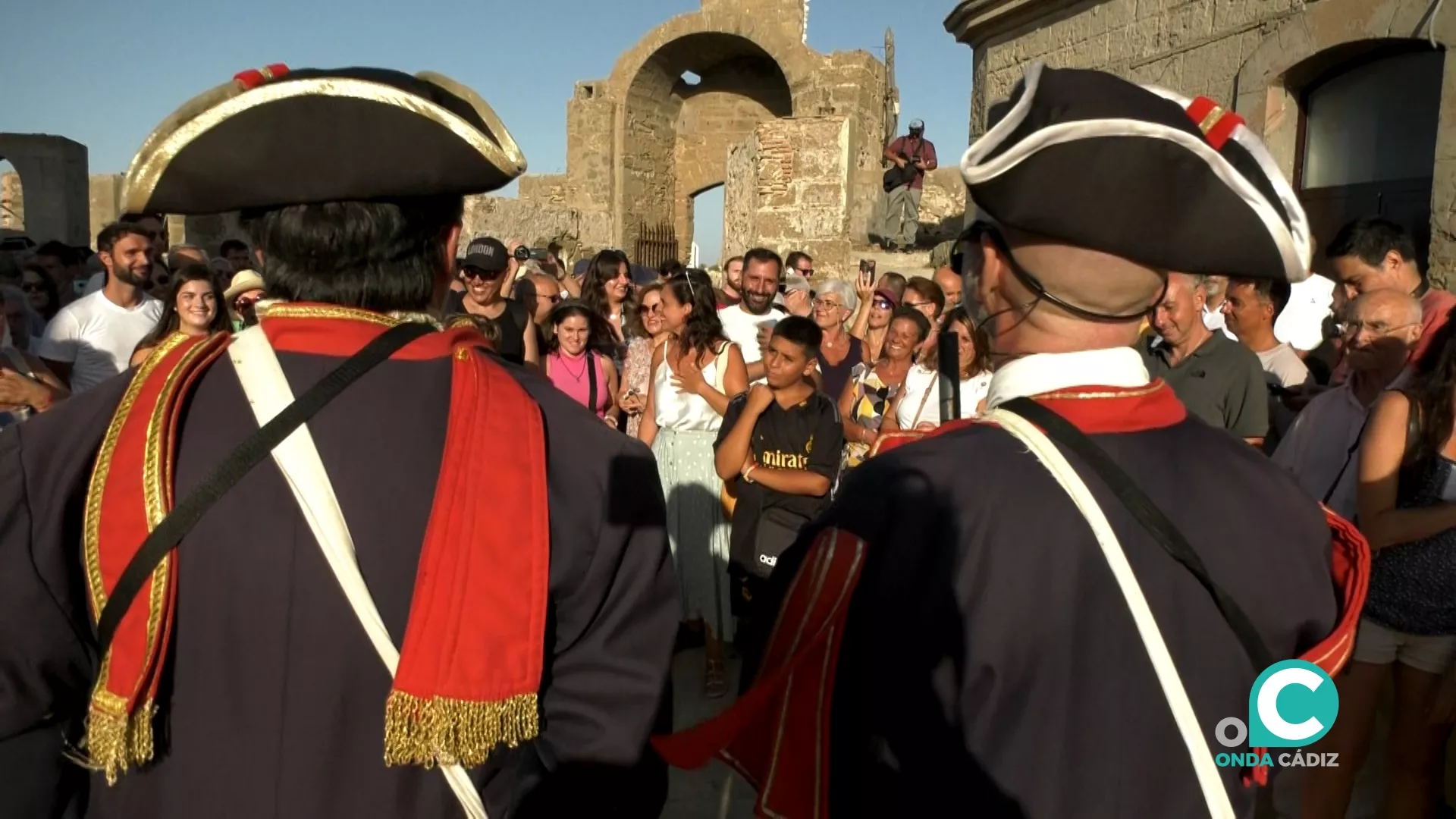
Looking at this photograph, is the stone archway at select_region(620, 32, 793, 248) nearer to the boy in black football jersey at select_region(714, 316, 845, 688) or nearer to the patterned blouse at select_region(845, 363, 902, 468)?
the patterned blouse at select_region(845, 363, 902, 468)

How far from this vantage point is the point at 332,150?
146cm

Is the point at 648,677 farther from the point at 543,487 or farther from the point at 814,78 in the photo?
the point at 814,78

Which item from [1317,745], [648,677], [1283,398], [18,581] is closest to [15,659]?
[18,581]

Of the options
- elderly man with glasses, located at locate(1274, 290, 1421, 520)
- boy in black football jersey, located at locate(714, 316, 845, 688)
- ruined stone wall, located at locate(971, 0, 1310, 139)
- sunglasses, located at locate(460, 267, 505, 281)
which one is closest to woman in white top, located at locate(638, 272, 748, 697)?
boy in black football jersey, located at locate(714, 316, 845, 688)

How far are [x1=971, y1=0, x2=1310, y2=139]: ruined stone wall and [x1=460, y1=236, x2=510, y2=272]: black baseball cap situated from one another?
346 centimetres

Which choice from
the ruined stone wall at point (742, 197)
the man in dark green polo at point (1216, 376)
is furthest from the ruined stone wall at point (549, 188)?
the man in dark green polo at point (1216, 376)

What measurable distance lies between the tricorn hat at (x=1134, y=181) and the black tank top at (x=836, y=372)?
4622 mm

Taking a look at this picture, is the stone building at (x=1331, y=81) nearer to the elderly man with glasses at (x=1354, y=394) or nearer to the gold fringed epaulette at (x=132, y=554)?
the elderly man with glasses at (x=1354, y=394)

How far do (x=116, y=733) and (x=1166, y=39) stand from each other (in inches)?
343

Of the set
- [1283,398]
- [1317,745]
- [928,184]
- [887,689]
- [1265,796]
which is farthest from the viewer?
[928,184]

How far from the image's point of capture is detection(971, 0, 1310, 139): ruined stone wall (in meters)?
7.14

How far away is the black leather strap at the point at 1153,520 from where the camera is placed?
144 centimetres

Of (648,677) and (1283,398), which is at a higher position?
(1283,398)

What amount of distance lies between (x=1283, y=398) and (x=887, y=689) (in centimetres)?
399
